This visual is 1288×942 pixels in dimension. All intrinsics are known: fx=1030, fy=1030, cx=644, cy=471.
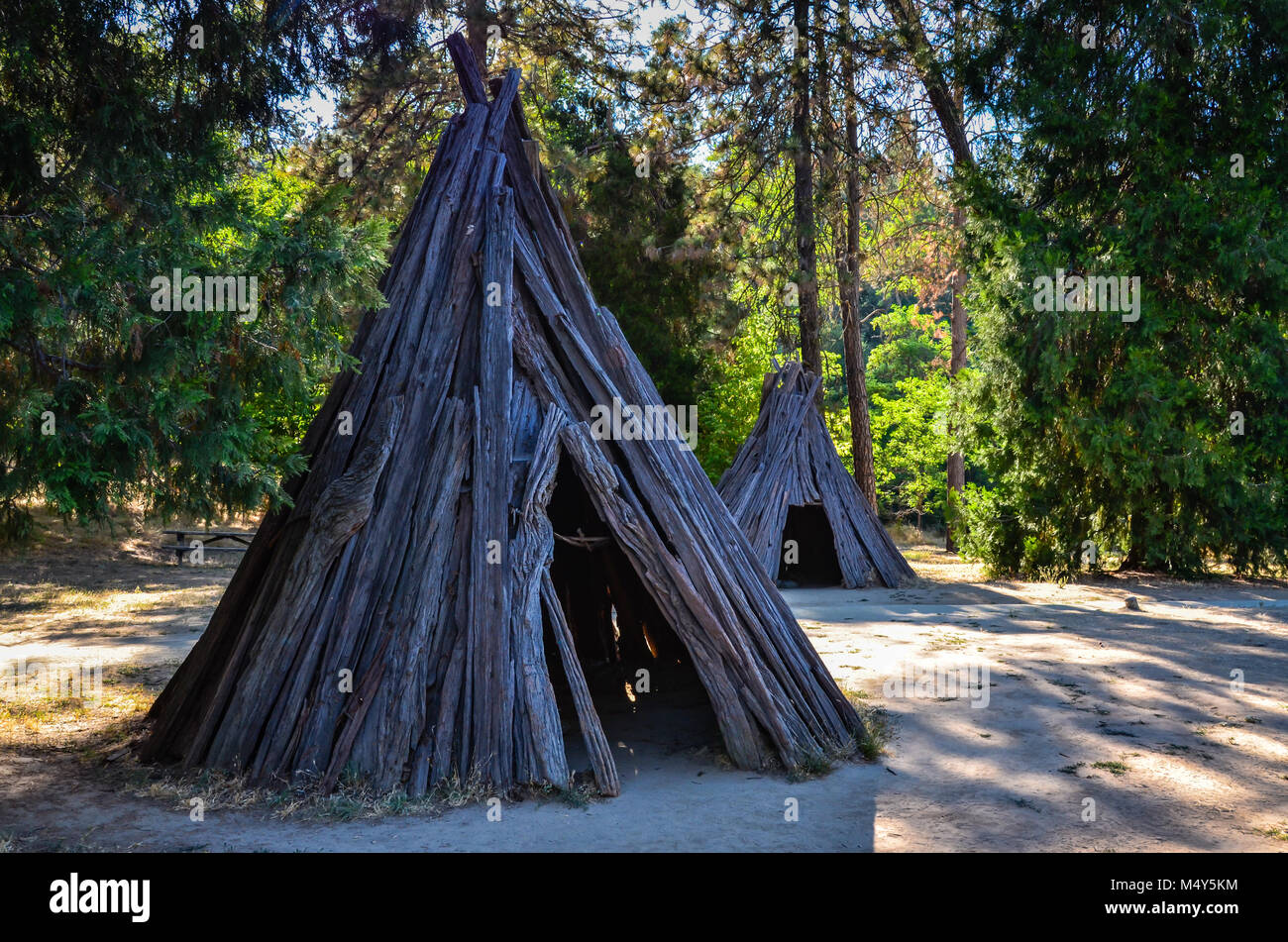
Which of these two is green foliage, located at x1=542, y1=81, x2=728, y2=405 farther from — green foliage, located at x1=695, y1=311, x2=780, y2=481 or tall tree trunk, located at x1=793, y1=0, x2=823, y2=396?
tall tree trunk, located at x1=793, y1=0, x2=823, y2=396

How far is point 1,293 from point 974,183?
15360 millimetres

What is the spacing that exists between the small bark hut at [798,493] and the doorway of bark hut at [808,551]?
50 millimetres

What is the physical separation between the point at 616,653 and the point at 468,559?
4405 millimetres

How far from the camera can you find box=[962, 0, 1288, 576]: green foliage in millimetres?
15711

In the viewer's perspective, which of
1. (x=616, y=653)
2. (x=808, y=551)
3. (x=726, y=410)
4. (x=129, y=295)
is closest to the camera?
(x=129, y=295)

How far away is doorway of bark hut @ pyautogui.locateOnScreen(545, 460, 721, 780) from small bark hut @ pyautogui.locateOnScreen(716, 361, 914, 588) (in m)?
5.58

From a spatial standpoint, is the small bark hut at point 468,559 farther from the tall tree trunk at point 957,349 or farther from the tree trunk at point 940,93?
the tall tree trunk at point 957,349

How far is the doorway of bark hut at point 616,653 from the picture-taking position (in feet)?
25.3

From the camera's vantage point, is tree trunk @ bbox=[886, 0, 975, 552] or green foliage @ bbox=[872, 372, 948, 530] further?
green foliage @ bbox=[872, 372, 948, 530]

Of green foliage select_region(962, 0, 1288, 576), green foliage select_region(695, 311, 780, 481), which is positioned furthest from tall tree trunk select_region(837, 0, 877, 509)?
green foliage select_region(962, 0, 1288, 576)

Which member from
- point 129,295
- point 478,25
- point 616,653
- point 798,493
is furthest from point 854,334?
point 129,295

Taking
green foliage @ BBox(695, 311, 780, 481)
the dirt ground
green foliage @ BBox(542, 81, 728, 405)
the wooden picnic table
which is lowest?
the dirt ground

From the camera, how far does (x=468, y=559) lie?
652 centimetres

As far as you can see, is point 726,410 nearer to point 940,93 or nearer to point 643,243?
point 643,243
